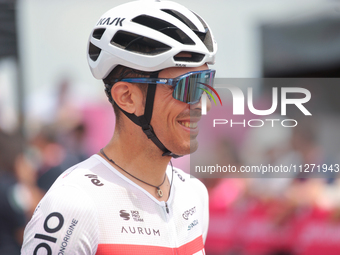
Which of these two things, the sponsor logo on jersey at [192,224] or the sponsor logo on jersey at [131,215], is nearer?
the sponsor logo on jersey at [131,215]

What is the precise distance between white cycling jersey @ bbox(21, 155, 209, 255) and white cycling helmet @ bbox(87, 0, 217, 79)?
2.00 feet

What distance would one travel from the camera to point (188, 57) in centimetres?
242

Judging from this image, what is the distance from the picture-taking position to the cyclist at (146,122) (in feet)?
7.41

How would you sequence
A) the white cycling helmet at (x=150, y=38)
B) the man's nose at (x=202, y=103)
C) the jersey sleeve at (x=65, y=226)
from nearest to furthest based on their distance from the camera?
the jersey sleeve at (x=65, y=226)
the white cycling helmet at (x=150, y=38)
the man's nose at (x=202, y=103)

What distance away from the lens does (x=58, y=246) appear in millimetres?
2037

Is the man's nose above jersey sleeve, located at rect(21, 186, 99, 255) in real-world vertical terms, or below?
above

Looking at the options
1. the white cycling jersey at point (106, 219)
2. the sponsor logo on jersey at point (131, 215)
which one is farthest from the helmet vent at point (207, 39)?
the sponsor logo on jersey at point (131, 215)

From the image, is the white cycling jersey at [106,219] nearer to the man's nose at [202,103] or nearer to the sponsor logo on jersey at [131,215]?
the sponsor logo on jersey at [131,215]

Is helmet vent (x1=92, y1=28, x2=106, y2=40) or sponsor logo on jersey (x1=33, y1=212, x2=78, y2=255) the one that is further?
helmet vent (x1=92, y1=28, x2=106, y2=40)

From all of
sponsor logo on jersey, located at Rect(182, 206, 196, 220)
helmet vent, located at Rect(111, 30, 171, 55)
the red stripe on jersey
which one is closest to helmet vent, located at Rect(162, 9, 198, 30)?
helmet vent, located at Rect(111, 30, 171, 55)

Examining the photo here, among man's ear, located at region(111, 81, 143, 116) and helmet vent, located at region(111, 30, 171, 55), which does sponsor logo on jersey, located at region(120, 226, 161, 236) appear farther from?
helmet vent, located at region(111, 30, 171, 55)

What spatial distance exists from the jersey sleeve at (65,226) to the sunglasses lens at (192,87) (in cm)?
78

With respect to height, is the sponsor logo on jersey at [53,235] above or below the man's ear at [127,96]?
below

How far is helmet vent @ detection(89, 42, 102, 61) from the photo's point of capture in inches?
101
